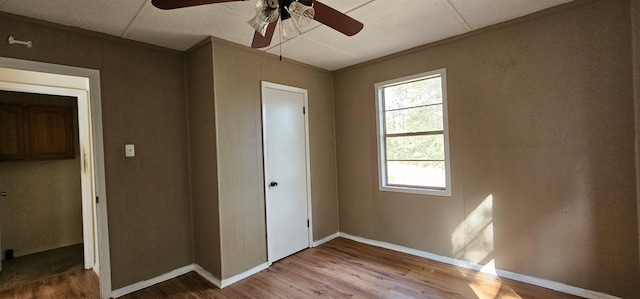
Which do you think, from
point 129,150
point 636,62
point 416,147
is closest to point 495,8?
point 636,62

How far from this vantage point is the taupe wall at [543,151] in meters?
2.10

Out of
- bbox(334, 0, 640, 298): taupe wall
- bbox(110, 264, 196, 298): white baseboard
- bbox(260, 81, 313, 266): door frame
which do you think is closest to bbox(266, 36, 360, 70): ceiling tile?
bbox(260, 81, 313, 266): door frame

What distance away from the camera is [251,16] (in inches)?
89.1

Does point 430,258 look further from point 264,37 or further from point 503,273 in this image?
Result: point 264,37

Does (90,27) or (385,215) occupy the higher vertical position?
(90,27)

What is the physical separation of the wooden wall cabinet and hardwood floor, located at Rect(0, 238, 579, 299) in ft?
5.80

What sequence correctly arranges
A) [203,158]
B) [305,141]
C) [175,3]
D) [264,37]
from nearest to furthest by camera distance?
[175,3], [264,37], [203,158], [305,141]

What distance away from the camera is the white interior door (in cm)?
315

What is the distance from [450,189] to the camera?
296cm

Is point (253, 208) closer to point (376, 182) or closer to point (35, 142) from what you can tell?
point (376, 182)

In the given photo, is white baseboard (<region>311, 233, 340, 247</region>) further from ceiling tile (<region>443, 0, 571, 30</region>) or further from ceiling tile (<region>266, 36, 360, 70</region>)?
ceiling tile (<region>443, 0, 571, 30</region>)

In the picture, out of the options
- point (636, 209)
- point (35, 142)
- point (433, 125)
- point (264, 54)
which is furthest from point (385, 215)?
point (35, 142)

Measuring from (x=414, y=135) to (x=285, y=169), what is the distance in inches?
64.5

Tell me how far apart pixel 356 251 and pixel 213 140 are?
7.26 ft
